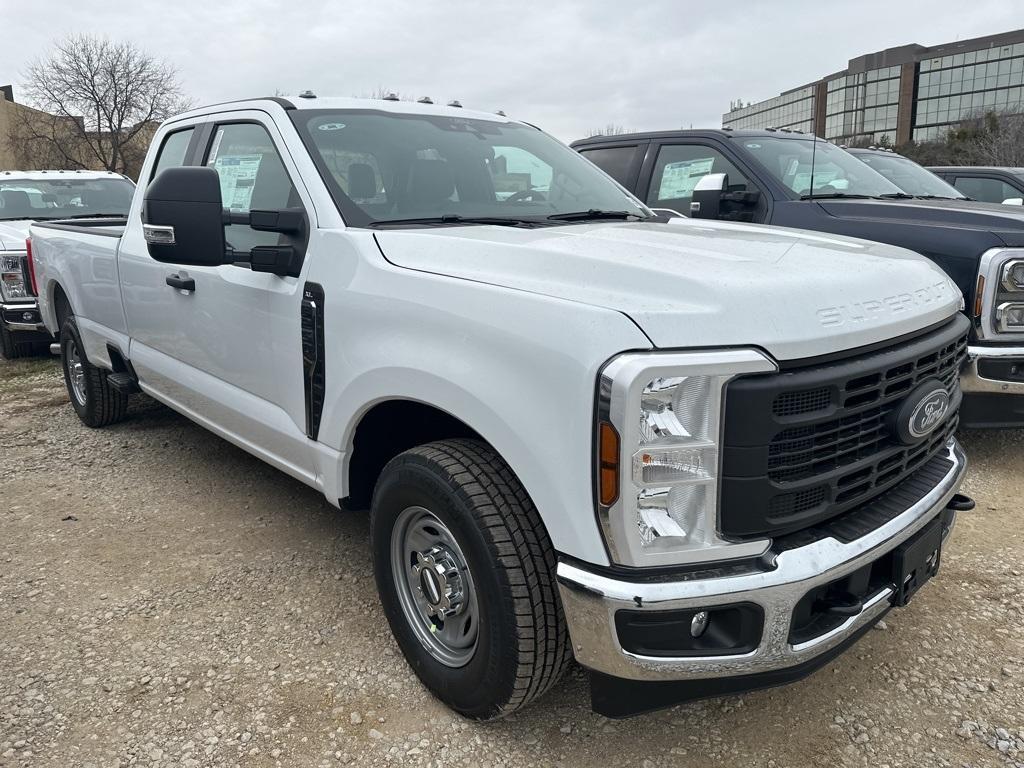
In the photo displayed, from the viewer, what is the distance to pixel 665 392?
→ 5.79 feet

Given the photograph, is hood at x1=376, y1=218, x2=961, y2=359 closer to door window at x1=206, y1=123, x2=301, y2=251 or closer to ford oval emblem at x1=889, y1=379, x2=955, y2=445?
ford oval emblem at x1=889, y1=379, x2=955, y2=445

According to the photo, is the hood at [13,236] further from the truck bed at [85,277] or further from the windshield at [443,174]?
the windshield at [443,174]

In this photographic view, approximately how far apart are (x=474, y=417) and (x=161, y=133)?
121 inches

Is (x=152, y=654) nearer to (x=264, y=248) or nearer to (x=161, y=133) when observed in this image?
(x=264, y=248)

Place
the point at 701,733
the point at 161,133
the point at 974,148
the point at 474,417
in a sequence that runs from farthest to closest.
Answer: the point at 974,148
the point at 161,133
the point at 701,733
the point at 474,417

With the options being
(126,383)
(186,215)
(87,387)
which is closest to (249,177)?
(186,215)

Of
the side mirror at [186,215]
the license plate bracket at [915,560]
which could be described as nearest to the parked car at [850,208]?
the license plate bracket at [915,560]

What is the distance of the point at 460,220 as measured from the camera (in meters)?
2.95

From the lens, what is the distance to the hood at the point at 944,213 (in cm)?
423

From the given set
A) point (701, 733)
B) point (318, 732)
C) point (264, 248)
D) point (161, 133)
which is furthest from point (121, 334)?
point (701, 733)

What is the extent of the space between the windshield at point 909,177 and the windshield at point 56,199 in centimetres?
743

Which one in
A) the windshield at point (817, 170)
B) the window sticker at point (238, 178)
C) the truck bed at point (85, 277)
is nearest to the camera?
the window sticker at point (238, 178)

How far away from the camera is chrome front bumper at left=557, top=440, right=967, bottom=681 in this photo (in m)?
1.83

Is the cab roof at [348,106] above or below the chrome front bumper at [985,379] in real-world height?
above
